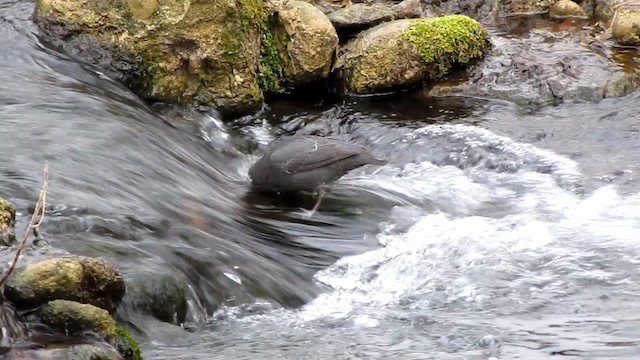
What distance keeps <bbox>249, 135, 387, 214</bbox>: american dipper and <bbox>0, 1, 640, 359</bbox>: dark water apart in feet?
0.55

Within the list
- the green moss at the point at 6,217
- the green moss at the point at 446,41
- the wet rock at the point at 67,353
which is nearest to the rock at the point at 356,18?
the green moss at the point at 446,41

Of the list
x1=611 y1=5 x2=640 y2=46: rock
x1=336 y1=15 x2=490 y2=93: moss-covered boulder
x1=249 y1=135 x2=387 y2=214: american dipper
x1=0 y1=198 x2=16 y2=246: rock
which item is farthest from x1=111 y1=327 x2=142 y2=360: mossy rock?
x1=611 y1=5 x2=640 y2=46: rock

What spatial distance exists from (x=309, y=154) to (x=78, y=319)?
3.70 m

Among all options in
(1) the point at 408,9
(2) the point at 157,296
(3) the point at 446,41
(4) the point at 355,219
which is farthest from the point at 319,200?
(1) the point at 408,9

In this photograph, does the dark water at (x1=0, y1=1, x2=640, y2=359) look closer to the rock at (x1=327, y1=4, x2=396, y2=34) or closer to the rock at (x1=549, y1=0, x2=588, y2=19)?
the rock at (x1=327, y1=4, x2=396, y2=34)

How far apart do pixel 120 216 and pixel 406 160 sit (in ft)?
11.6

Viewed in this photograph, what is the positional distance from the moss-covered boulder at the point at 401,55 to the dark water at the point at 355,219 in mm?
297

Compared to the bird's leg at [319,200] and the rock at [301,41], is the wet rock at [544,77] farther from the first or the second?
A: the bird's leg at [319,200]

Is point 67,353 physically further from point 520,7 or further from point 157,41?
point 520,7

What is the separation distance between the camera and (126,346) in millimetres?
3562

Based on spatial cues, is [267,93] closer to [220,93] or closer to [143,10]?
[220,93]

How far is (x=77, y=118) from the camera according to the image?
22.5ft

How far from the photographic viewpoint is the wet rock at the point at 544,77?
906 centimetres

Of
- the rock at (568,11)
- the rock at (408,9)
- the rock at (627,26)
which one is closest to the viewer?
the rock at (627,26)
